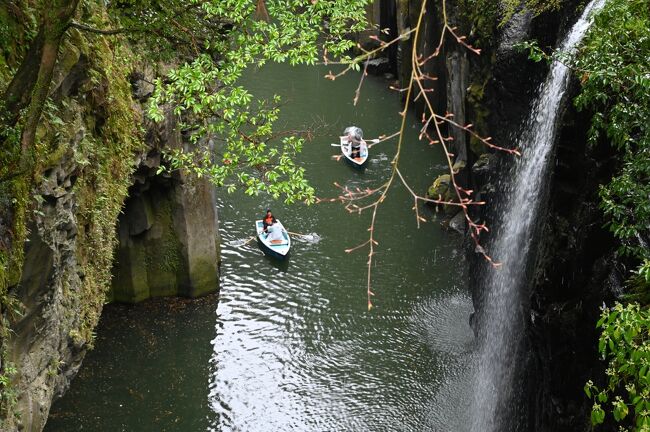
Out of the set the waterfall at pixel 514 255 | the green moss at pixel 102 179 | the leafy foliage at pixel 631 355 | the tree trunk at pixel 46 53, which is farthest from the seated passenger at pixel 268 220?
the leafy foliage at pixel 631 355

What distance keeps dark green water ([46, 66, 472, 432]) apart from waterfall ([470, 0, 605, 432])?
83 centimetres

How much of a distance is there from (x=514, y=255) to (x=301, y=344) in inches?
209

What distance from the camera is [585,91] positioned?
9.54 metres

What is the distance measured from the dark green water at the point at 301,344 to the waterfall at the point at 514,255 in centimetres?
83

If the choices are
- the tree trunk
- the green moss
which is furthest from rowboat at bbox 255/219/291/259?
the tree trunk

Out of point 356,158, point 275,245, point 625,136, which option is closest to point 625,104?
point 625,136

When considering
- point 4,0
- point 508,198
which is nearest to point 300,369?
point 508,198

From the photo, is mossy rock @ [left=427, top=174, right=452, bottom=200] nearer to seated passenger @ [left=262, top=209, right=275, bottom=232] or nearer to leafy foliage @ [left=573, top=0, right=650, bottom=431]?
seated passenger @ [left=262, top=209, right=275, bottom=232]

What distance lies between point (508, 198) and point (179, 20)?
330 inches

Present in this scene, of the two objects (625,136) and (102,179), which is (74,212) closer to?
(102,179)

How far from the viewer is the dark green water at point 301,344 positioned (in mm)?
13984

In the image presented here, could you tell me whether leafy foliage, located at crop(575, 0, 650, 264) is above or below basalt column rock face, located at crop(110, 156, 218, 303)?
above

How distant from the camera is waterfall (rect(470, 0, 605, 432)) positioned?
497 inches

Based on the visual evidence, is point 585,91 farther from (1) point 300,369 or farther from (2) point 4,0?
(1) point 300,369
